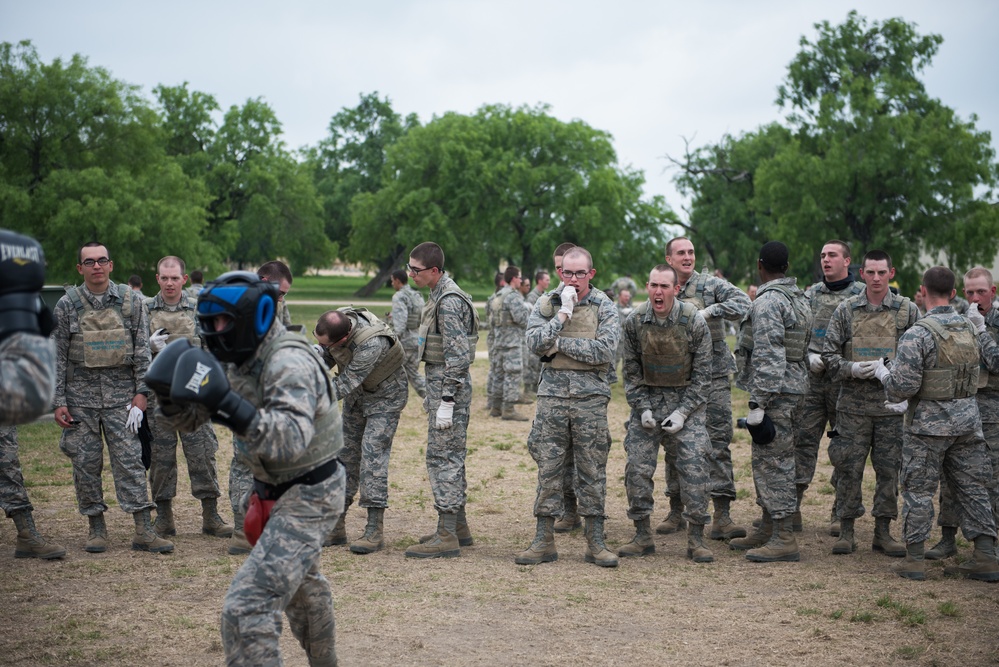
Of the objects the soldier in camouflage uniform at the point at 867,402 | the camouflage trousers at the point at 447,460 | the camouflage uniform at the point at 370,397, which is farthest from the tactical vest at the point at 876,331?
the camouflage uniform at the point at 370,397

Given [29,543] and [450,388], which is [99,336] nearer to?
[29,543]

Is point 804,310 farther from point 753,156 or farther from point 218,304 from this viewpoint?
point 753,156

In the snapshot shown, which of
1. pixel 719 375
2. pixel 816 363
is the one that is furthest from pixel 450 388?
pixel 816 363

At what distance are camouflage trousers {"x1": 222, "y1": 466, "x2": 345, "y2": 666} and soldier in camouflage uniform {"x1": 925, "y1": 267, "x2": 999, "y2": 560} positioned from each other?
5694 millimetres

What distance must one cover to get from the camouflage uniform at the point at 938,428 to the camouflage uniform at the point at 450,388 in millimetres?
3567

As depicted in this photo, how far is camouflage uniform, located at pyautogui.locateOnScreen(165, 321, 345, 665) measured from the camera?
4.38m

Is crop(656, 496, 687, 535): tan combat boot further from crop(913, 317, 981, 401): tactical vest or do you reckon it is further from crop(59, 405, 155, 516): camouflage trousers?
crop(59, 405, 155, 516): camouflage trousers

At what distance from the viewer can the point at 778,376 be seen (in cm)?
808

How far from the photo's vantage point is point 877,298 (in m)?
8.32

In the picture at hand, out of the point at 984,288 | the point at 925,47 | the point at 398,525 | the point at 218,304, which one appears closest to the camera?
the point at 218,304

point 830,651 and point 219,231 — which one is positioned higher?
point 219,231

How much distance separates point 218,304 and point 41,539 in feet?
16.4

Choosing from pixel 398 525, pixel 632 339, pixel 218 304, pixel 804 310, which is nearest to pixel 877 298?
pixel 804 310

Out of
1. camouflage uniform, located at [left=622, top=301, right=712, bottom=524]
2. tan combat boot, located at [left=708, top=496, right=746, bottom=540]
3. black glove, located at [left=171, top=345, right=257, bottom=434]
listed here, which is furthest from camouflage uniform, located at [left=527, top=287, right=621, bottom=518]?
black glove, located at [left=171, top=345, right=257, bottom=434]
